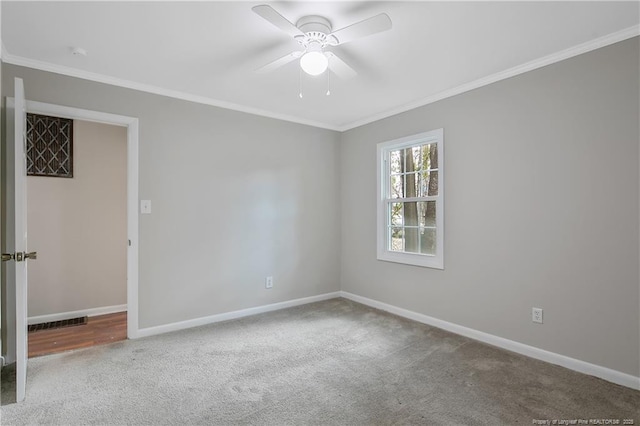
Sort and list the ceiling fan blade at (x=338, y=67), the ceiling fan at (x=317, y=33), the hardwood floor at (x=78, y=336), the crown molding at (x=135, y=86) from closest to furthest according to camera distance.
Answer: the ceiling fan at (x=317, y=33) < the ceiling fan blade at (x=338, y=67) < the crown molding at (x=135, y=86) < the hardwood floor at (x=78, y=336)

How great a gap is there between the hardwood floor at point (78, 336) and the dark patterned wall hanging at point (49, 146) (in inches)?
65.6

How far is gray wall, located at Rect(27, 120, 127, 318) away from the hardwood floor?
40 cm

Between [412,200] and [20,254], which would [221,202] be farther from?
[412,200]

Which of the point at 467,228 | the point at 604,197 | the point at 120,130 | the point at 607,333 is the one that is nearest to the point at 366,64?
the point at 467,228

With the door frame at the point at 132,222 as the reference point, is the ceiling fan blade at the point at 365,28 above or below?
above

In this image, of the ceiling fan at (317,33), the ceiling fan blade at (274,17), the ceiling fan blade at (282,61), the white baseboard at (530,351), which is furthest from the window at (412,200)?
the ceiling fan blade at (274,17)

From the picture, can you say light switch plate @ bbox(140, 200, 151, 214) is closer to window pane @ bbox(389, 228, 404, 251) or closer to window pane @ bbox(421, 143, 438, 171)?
window pane @ bbox(389, 228, 404, 251)

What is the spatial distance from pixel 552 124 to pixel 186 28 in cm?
276

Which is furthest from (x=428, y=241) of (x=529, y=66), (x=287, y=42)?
(x=287, y=42)

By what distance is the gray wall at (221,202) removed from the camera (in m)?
3.10

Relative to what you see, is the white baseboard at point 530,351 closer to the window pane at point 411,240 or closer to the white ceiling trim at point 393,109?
the window pane at point 411,240

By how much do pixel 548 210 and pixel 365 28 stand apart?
6.47ft

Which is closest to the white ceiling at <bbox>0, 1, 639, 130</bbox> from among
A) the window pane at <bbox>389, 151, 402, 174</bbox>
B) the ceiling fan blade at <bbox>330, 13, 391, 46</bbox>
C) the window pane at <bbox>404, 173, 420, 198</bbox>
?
the ceiling fan blade at <bbox>330, 13, 391, 46</bbox>

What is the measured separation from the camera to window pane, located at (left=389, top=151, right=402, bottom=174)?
3875 millimetres
